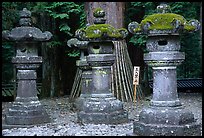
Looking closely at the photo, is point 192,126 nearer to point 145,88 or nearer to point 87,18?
→ point 87,18

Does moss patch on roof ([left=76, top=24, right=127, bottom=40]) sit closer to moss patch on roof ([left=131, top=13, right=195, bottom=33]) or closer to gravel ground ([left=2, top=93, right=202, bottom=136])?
moss patch on roof ([left=131, top=13, right=195, bottom=33])

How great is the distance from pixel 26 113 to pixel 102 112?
6.22 feet

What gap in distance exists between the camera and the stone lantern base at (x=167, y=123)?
7551 millimetres

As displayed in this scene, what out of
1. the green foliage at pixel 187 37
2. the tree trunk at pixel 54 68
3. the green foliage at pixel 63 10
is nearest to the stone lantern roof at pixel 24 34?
the green foliage at pixel 63 10

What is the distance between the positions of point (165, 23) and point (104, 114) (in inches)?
126

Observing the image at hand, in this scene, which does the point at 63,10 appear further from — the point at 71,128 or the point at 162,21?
the point at 162,21

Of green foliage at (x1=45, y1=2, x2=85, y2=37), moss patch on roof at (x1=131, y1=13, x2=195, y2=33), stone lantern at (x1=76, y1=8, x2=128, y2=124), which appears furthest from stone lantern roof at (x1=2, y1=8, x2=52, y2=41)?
green foliage at (x1=45, y1=2, x2=85, y2=37)

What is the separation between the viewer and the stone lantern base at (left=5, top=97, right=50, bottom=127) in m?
10.0

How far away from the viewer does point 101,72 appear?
9914mm

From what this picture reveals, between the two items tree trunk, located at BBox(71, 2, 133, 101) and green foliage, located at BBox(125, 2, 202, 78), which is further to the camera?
green foliage, located at BBox(125, 2, 202, 78)

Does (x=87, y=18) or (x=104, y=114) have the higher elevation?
(x=87, y=18)

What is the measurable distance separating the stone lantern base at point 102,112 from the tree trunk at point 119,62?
3545mm

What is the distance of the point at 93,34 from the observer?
962cm

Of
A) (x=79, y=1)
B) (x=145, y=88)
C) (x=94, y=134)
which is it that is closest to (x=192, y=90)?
(x=145, y=88)
